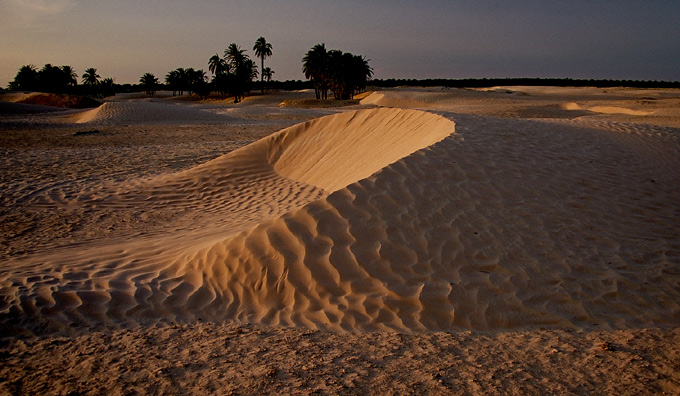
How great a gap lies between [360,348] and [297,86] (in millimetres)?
107864

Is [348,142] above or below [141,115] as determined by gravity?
below

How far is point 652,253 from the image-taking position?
463 centimetres

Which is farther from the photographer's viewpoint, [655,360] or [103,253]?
[103,253]

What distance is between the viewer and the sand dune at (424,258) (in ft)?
12.5

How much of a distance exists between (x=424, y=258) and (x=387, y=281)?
1.65ft

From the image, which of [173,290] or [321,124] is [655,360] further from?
[321,124]

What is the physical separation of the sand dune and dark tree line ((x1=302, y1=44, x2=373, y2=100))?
48.1m

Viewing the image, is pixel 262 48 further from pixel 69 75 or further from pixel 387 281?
pixel 387 281

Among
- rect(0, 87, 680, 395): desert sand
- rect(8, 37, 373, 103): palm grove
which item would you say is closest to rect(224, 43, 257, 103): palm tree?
rect(8, 37, 373, 103): palm grove

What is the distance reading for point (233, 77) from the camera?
2468 inches

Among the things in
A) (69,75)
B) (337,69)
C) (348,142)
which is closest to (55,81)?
(69,75)

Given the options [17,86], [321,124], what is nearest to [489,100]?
[321,124]

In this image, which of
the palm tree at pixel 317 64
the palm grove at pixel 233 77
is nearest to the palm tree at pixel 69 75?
the palm grove at pixel 233 77

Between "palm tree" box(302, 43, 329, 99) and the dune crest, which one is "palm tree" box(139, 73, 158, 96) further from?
the dune crest
